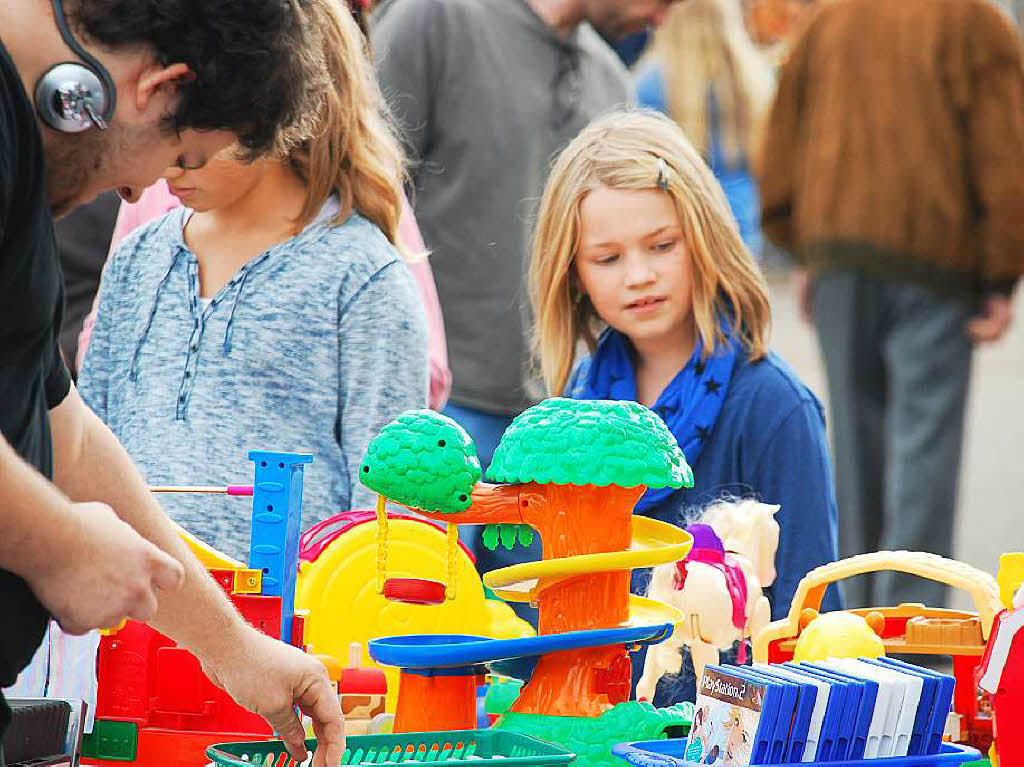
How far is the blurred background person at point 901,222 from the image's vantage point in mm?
3930

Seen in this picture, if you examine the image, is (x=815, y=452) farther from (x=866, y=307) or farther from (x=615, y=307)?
(x=866, y=307)

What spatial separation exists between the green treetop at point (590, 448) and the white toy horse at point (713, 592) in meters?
0.23

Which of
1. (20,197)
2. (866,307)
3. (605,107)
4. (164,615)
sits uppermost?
(605,107)

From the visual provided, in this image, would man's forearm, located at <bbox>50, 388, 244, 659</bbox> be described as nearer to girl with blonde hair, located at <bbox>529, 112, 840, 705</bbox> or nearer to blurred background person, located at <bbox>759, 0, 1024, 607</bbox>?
girl with blonde hair, located at <bbox>529, 112, 840, 705</bbox>

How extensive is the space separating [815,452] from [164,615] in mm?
1193

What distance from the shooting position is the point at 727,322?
243cm

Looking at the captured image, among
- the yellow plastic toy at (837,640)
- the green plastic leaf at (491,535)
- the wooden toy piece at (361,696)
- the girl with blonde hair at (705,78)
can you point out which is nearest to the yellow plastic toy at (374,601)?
the wooden toy piece at (361,696)

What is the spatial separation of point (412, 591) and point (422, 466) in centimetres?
17

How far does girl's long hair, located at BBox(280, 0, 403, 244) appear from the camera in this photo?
231 centimetres

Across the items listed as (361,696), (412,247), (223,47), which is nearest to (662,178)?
(412,247)

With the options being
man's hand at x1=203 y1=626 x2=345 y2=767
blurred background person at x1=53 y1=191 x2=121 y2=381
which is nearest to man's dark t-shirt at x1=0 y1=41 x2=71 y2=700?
man's hand at x1=203 y1=626 x2=345 y2=767

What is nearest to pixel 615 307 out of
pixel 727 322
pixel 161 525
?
pixel 727 322

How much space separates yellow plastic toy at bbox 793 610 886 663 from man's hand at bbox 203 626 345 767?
0.51 m

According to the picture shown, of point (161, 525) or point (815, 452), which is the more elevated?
point (815, 452)
